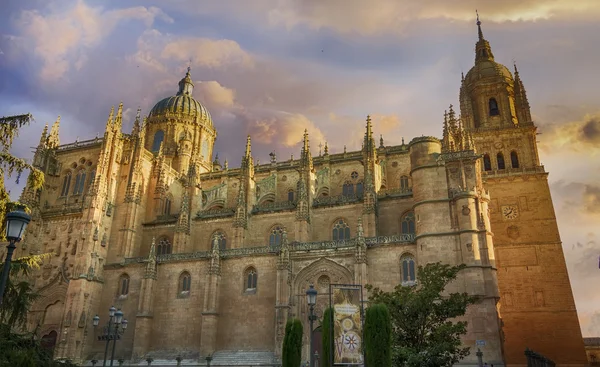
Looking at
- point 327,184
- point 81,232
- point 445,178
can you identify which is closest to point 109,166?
point 81,232

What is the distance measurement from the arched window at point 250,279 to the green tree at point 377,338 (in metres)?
19.3

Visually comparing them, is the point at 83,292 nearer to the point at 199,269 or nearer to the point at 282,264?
the point at 199,269

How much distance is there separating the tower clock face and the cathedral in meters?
0.10

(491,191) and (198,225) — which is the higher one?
(491,191)

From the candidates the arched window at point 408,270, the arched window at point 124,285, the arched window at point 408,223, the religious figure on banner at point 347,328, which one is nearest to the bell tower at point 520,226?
the arched window at point 408,223

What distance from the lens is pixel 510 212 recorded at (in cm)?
4416

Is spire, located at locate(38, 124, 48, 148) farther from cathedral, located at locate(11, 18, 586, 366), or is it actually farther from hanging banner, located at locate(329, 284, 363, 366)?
hanging banner, located at locate(329, 284, 363, 366)

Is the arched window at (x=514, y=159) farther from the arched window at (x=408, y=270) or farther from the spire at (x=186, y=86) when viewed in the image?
the spire at (x=186, y=86)

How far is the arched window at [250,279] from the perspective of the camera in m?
36.6

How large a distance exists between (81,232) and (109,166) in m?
6.82

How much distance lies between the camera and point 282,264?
34.8 metres

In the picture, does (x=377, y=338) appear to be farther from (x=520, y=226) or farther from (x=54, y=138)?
(x=54, y=138)

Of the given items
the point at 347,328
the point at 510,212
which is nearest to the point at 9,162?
the point at 347,328

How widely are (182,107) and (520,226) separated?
4311cm
